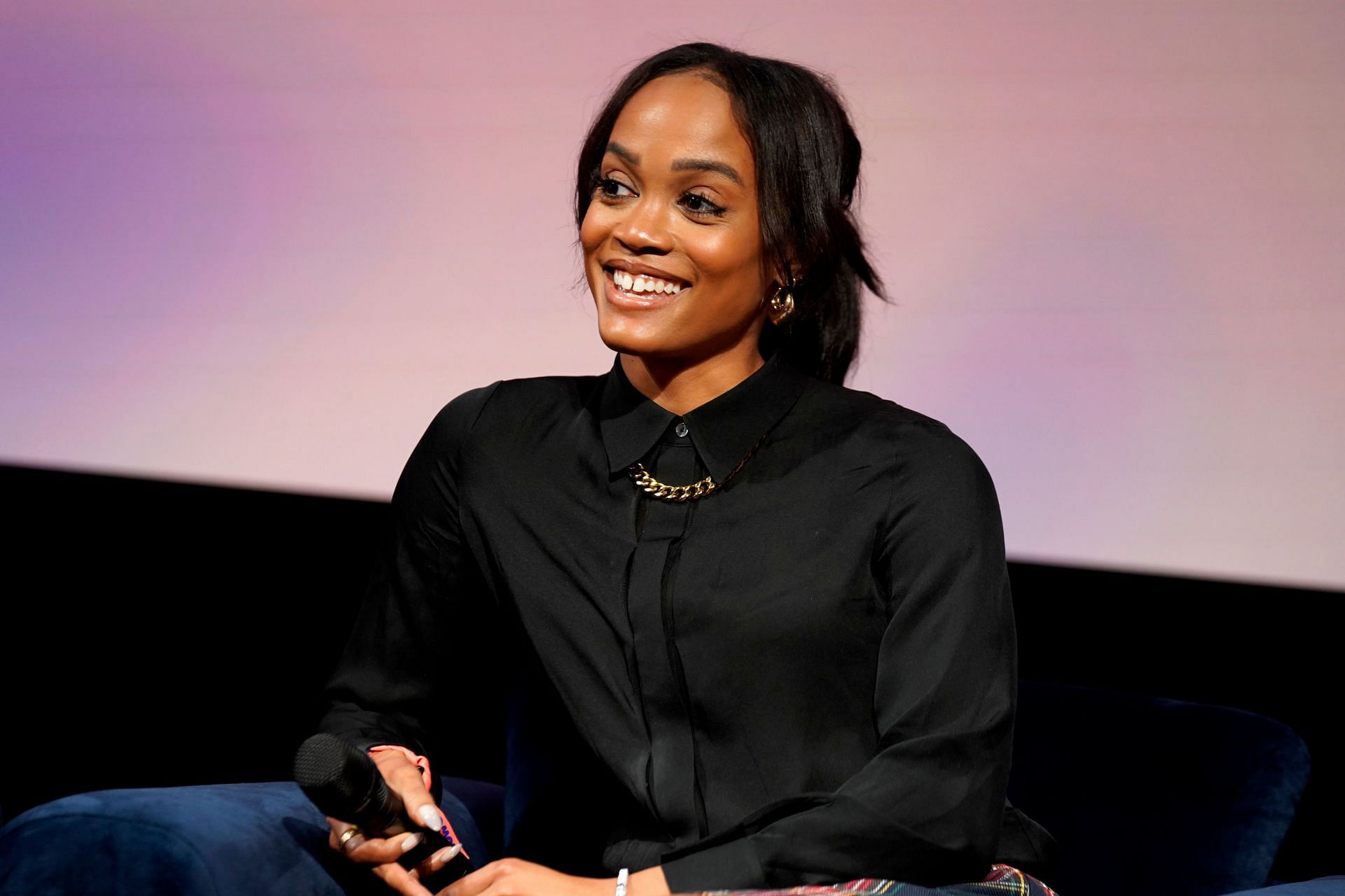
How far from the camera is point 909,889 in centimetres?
140

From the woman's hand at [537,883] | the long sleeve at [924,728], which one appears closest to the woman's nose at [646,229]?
the long sleeve at [924,728]

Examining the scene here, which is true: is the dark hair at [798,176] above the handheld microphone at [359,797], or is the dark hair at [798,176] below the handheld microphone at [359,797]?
above

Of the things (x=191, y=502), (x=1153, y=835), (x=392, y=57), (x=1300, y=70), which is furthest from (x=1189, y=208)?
(x=191, y=502)

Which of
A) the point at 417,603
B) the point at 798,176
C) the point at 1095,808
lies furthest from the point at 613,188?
the point at 1095,808

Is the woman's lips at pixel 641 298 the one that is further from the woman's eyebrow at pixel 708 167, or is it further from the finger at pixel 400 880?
the finger at pixel 400 880

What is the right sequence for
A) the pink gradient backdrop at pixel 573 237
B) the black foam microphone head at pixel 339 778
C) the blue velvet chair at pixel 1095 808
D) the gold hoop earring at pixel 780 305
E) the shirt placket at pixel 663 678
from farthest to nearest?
the pink gradient backdrop at pixel 573 237 → the gold hoop earring at pixel 780 305 → the shirt placket at pixel 663 678 → the blue velvet chair at pixel 1095 808 → the black foam microphone head at pixel 339 778

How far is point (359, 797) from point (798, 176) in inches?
33.5

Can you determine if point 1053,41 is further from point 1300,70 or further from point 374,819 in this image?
point 374,819

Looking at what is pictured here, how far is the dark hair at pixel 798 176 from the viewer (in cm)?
168

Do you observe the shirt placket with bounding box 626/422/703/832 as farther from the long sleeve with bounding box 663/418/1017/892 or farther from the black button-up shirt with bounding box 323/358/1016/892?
the long sleeve with bounding box 663/418/1017/892

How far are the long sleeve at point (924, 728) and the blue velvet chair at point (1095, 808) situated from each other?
0.37 meters

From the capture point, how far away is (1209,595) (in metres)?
2.39

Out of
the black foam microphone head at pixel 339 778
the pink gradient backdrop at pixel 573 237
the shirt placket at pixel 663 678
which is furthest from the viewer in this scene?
the pink gradient backdrop at pixel 573 237

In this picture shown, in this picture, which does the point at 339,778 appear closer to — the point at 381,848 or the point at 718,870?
the point at 381,848
